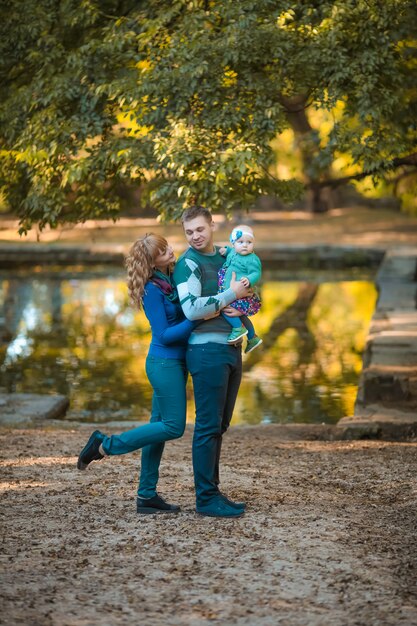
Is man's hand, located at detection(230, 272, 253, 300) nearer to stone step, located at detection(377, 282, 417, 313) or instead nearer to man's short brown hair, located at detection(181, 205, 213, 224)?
man's short brown hair, located at detection(181, 205, 213, 224)

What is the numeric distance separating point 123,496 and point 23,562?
136 cm

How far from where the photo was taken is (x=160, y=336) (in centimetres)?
554

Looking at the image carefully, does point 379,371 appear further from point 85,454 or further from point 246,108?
point 85,454

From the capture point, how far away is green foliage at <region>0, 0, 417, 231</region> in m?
8.81

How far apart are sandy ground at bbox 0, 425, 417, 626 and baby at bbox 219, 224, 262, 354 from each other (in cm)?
108

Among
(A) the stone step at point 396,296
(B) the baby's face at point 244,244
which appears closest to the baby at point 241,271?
(B) the baby's face at point 244,244

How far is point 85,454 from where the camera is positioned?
582 centimetres

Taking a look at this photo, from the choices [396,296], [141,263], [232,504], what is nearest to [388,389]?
[232,504]

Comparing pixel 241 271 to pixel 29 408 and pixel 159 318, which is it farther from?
pixel 29 408

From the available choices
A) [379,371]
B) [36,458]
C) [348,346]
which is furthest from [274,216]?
[36,458]

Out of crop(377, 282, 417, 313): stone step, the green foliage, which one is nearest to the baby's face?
the green foliage

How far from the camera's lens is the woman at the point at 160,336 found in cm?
553

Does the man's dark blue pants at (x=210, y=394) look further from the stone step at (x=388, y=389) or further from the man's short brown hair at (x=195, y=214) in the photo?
the stone step at (x=388, y=389)

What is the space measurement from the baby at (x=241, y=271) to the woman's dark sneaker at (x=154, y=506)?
1054 mm
